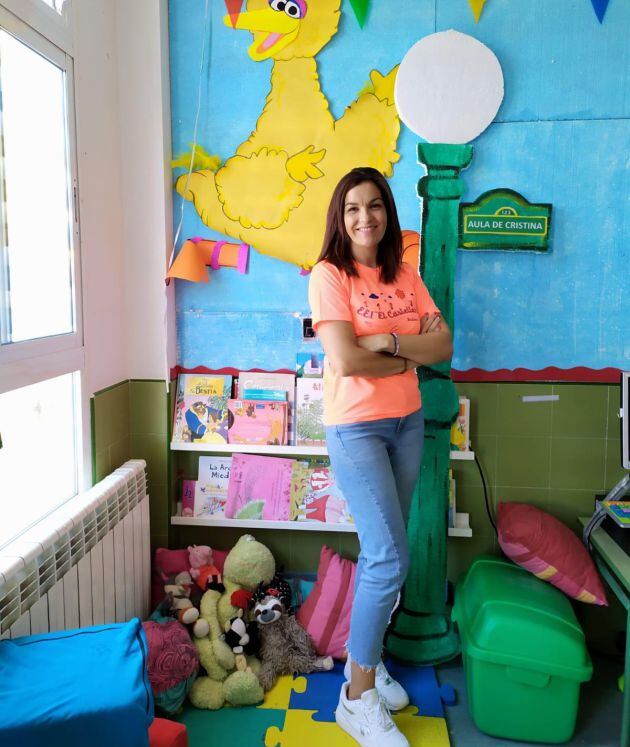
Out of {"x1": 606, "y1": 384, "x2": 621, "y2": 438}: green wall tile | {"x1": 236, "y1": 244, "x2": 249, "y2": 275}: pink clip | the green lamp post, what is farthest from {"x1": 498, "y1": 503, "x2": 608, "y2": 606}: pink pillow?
{"x1": 236, "y1": 244, "x2": 249, "y2": 275}: pink clip

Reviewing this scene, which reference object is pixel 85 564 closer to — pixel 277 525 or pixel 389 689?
pixel 277 525

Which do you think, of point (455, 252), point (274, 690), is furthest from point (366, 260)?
point (274, 690)

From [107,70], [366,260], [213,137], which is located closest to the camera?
[366,260]

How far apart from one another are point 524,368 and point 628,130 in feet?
3.06

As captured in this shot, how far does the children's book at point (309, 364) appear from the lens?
2838 millimetres

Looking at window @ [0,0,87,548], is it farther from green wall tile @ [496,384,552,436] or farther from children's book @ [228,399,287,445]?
green wall tile @ [496,384,552,436]

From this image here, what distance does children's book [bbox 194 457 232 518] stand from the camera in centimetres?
288

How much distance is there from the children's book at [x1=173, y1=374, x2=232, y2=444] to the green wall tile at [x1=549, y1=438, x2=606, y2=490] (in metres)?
1.28

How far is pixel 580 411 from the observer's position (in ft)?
9.03

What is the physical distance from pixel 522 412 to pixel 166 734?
1.69 metres

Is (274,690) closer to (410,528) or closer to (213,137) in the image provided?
(410,528)

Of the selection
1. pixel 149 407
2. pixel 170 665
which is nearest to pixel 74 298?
pixel 149 407

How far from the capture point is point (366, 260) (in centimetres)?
231

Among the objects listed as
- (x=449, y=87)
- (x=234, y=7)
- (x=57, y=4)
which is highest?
(x=234, y=7)
